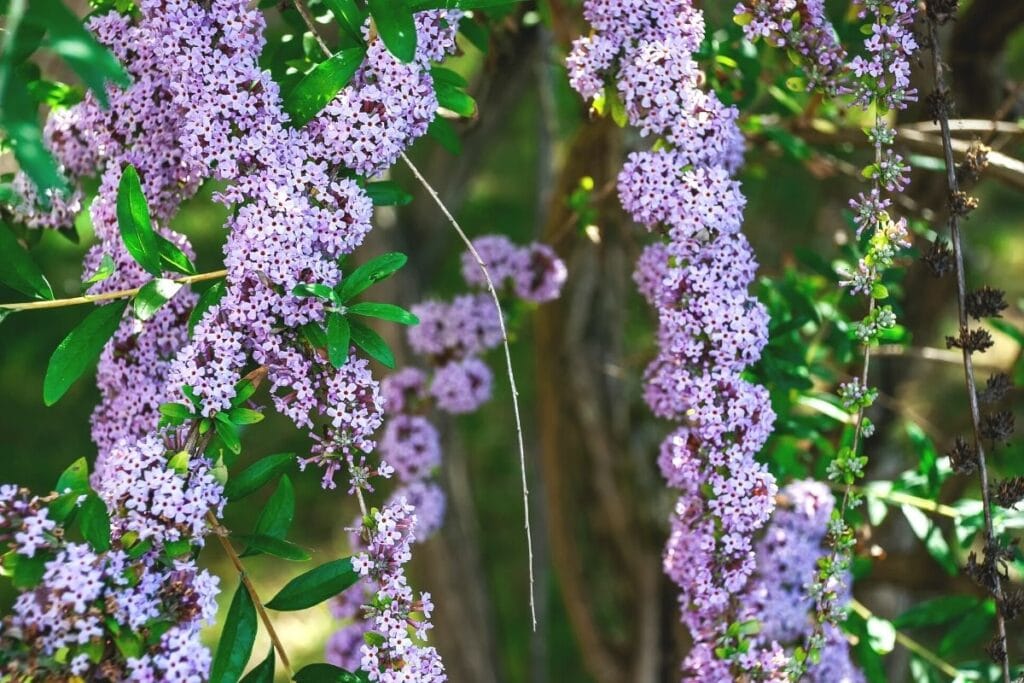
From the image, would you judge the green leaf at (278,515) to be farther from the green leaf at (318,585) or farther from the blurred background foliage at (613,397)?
the blurred background foliage at (613,397)

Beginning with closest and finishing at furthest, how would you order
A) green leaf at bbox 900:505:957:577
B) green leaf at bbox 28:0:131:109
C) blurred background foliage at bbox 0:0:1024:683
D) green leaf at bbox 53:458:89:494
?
green leaf at bbox 28:0:131:109 → green leaf at bbox 53:458:89:494 → green leaf at bbox 900:505:957:577 → blurred background foliage at bbox 0:0:1024:683

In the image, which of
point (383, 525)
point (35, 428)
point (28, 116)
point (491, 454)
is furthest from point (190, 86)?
point (35, 428)

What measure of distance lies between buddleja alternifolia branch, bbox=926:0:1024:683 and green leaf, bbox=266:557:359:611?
902 millimetres

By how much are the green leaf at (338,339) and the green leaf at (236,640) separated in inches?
14.3

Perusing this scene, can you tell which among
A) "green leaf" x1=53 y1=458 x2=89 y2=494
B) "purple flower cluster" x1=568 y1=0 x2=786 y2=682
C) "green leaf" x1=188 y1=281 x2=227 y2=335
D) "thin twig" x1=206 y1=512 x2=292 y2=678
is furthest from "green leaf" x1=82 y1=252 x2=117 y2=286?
"purple flower cluster" x1=568 y1=0 x2=786 y2=682

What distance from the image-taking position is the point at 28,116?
3.57ft

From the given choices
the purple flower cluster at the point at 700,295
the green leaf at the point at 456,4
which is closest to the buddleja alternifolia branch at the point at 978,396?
the purple flower cluster at the point at 700,295

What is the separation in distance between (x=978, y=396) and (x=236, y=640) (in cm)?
112

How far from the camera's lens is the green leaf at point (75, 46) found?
3.50ft

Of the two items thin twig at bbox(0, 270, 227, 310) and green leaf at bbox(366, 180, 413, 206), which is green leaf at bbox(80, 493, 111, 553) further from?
green leaf at bbox(366, 180, 413, 206)

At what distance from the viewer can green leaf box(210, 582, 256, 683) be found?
1.42 meters

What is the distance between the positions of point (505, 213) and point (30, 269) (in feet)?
12.7

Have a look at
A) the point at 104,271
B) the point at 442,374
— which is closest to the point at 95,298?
the point at 104,271

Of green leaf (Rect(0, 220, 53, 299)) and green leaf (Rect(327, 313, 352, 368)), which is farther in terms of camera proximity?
green leaf (Rect(0, 220, 53, 299))
